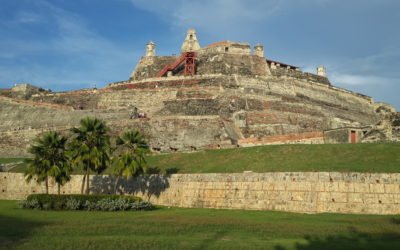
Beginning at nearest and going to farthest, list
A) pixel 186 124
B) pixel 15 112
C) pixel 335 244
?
pixel 335 244, pixel 186 124, pixel 15 112

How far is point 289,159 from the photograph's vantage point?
111 feet

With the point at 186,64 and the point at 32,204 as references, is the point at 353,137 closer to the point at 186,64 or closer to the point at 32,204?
the point at 32,204

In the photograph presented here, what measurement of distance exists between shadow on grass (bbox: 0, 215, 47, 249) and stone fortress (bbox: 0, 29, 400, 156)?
991 inches

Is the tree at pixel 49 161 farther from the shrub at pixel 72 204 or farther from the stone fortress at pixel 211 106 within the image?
the stone fortress at pixel 211 106

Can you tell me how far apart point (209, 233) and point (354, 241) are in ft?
17.5

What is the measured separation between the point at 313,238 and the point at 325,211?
1116 cm

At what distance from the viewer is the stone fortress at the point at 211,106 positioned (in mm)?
48594

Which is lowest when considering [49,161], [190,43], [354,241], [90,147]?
[354,241]

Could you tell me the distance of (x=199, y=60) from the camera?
2813 inches

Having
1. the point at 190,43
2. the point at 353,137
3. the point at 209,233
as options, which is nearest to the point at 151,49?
the point at 190,43

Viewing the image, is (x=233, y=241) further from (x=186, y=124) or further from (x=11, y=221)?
(x=186, y=124)

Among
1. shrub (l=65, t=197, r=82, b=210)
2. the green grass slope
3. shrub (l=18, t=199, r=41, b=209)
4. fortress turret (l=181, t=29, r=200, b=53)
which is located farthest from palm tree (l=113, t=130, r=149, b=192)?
fortress turret (l=181, t=29, r=200, b=53)

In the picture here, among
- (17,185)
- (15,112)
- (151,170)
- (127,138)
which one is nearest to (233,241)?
(127,138)

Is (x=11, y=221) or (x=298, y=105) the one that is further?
(x=298, y=105)
